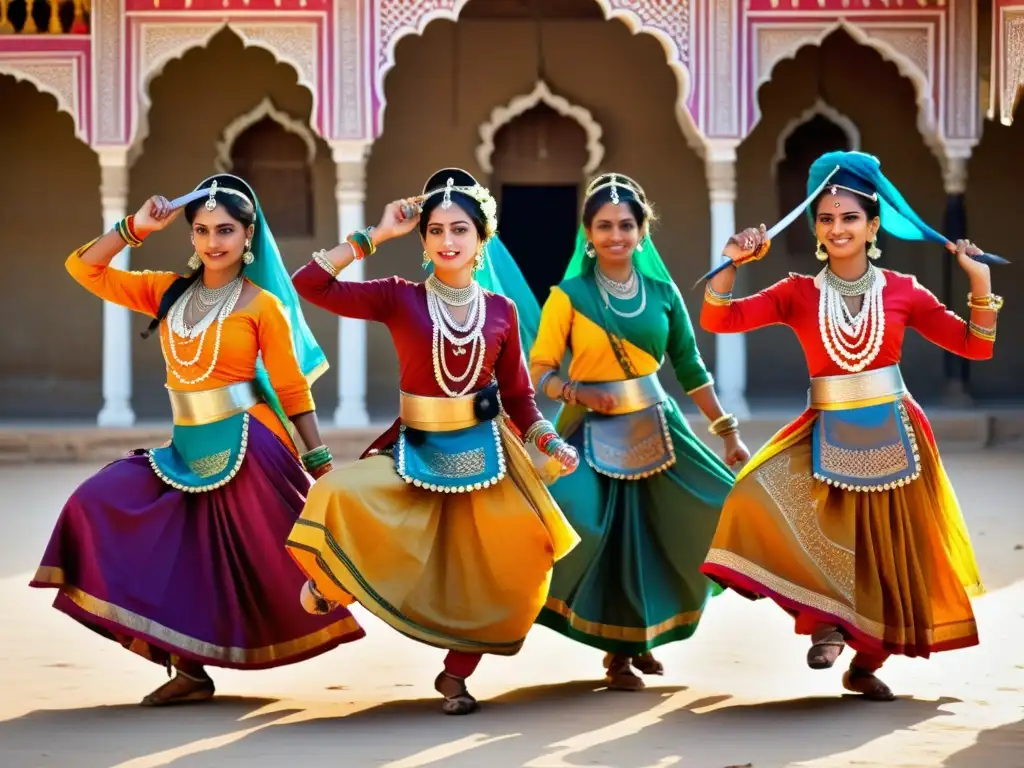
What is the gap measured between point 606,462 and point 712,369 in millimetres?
9060

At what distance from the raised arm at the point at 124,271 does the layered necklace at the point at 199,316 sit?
0.08 meters

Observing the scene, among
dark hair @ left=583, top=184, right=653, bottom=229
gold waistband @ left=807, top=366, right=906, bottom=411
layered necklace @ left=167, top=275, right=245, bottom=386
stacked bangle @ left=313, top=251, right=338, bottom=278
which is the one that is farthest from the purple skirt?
gold waistband @ left=807, top=366, right=906, bottom=411

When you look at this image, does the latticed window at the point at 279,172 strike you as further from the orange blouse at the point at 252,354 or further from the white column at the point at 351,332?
the orange blouse at the point at 252,354

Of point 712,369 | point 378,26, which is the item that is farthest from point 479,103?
point 712,369

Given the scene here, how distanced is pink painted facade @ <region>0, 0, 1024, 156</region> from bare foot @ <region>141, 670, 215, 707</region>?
7.88 meters

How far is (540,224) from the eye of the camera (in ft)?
47.8

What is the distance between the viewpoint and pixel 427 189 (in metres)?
4.99

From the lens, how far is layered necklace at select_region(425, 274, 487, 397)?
15.7 feet

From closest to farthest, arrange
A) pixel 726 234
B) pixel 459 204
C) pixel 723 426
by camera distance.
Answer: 1. pixel 459 204
2. pixel 723 426
3. pixel 726 234

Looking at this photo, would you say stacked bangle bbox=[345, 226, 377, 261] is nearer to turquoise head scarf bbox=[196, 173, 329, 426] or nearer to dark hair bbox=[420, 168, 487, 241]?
dark hair bbox=[420, 168, 487, 241]

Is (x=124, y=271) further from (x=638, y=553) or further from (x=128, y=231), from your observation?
(x=638, y=553)

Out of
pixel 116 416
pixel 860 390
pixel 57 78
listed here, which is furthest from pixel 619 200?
pixel 57 78

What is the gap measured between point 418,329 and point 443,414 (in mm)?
263

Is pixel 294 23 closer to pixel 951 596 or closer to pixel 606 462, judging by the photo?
pixel 606 462
